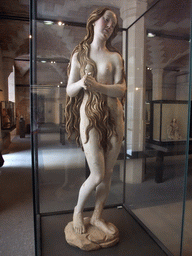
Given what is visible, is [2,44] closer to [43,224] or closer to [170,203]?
[43,224]

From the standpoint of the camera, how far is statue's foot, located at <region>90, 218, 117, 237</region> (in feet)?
5.90

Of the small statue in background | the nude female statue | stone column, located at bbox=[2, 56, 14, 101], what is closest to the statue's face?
the nude female statue

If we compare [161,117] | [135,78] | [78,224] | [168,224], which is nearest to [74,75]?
[135,78]

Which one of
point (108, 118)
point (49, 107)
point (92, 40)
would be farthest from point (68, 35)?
point (108, 118)

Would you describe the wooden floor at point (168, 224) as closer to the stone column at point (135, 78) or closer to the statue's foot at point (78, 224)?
the stone column at point (135, 78)

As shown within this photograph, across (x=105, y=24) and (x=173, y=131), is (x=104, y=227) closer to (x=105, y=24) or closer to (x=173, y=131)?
(x=173, y=131)

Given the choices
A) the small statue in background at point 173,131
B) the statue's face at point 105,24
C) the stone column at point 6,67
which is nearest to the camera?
the statue's face at point 105,24

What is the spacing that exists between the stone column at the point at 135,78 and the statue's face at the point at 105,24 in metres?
0.53

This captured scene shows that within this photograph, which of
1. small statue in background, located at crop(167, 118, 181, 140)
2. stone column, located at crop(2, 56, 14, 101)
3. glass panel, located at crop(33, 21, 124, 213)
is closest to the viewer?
small statue in background, located at crop(167, 118, 181, 140)

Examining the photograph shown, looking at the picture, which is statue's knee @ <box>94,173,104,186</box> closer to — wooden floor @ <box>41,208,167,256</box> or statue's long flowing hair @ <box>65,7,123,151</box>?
statue's long flowing hair @ <box>65,7,123,151</box>

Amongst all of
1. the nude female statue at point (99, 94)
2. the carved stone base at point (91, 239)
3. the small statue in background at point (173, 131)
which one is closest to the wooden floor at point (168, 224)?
the carved stone base at point (91, 239)

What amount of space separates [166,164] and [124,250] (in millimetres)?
942

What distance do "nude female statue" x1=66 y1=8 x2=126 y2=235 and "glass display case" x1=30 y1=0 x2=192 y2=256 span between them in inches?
14.4

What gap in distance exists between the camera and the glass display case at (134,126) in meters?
1.87
